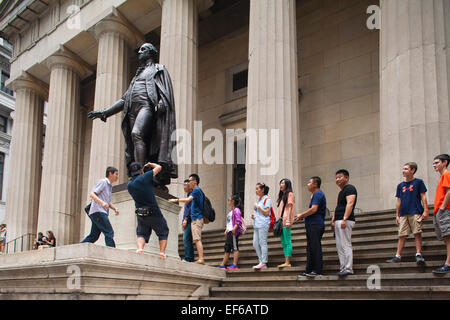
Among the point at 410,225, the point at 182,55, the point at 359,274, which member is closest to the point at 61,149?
the point at 182,55

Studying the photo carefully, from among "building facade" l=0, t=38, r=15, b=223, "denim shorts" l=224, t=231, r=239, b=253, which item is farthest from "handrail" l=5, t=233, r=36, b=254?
"denim shorts" l=224, t=231, r=239, b=253

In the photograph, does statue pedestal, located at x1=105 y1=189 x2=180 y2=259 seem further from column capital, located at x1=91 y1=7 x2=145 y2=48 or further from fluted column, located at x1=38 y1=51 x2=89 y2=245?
column capital, located at x1=91 y1=7 x2=145 y2=48

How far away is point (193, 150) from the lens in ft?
55.3

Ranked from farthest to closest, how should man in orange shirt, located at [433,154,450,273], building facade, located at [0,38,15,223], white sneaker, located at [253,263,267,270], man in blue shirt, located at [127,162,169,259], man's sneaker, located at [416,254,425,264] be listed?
building facade, located at [0,38,15,223] < white sneaker, located at [253,263,267,270] < man in blue shirt, located at [127,162,169,259] < man's sneaker, located at [416,254,425,264] < man in orange shirt, located at [433,154,450,273]

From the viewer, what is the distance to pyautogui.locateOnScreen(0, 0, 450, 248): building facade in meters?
11.6

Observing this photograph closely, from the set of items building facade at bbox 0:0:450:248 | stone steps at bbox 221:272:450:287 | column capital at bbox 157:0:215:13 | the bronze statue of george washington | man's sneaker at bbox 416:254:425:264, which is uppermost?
column capital at bbox 157:0:215:13

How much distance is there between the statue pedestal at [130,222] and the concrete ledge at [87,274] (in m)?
1.29

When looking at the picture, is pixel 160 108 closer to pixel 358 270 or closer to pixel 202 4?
pixel 358 270

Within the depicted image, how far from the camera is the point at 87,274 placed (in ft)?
18.4

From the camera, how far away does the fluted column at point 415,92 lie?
10953 millimetres

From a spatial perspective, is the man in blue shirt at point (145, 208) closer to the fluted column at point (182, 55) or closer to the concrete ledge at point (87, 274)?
the concrete ledge at point (87, 274)

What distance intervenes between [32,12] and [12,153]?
7.67 metres

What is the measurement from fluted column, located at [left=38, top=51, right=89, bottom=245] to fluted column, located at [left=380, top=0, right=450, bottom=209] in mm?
15060

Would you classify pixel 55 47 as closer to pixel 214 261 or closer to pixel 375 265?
pixel 214 261
